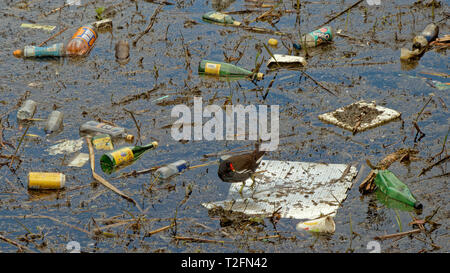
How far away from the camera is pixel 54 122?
731 cm

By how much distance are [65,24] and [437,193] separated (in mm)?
5968

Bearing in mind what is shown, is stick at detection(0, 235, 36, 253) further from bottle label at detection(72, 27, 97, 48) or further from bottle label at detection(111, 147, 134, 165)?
bottle label at detection(72, 27, 97, 48)

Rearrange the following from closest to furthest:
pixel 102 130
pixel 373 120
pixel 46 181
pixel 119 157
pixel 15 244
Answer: pixel 15 244 < pixel 46 181 < pixel 119 157 < pixel 102 130 < pixel 373 120

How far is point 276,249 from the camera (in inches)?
213

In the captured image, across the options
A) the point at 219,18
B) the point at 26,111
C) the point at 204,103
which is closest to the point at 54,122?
the point at 26,111

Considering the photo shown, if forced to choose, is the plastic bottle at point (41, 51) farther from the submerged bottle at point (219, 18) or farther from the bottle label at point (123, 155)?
the bottle label at point (123, 155)

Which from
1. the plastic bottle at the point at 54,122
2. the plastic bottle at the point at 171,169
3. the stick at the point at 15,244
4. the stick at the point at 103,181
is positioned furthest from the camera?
the plastic bottle at the point at 54,122

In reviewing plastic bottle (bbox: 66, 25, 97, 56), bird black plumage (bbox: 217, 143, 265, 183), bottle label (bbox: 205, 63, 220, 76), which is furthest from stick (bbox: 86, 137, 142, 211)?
plastic bottle (bbox: 66, 25, 97, 56)

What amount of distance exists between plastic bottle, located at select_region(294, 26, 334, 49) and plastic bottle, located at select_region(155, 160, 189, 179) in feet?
10.0

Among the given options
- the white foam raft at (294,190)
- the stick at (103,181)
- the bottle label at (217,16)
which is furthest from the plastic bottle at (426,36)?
the stick at (103,181)

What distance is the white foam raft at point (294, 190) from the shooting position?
5863mm

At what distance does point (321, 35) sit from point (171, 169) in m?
3.48

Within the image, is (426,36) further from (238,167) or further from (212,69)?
(238,167)

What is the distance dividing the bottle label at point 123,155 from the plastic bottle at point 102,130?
35 centimetres
